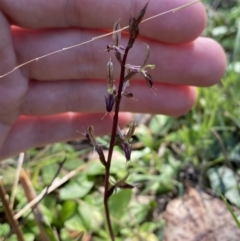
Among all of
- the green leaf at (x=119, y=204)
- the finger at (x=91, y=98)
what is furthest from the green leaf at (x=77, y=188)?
the finger at (x=91, y=98)

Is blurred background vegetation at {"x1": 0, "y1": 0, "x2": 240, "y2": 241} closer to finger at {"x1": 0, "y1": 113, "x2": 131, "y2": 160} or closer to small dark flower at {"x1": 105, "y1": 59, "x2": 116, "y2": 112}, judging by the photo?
finger at {"x1": 0, "y1": 113, "x2": 131, "y2": 160}

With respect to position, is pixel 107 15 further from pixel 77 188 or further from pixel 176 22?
pixel 77 188

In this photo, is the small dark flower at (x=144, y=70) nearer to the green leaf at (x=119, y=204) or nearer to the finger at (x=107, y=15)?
the finger at (x=107, y=15)

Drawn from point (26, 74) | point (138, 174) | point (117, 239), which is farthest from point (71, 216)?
point (26, 74)

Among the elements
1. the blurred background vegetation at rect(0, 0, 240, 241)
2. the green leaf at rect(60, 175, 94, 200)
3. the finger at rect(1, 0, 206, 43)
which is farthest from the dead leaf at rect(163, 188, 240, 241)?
the finger at rect(1, 0, 206, 43)

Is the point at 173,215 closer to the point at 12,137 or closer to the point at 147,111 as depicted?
the point at 147,111

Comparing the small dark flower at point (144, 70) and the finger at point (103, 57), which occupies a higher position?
the small dark flower at point (144, 70)
